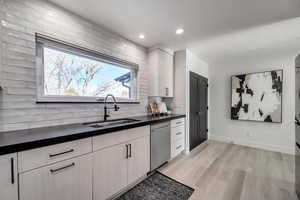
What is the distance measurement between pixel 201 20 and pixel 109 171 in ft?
7.79

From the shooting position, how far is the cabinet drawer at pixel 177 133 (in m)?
2.69

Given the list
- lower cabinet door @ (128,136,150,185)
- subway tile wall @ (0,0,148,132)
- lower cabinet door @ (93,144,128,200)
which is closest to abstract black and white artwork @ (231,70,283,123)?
lower cabinet door @ (128,136,150,185)

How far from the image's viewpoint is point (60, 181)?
1176 mm

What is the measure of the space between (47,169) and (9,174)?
0.74 feet

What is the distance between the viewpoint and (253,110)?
354 cm

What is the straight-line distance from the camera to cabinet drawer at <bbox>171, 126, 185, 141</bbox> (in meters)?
2.69

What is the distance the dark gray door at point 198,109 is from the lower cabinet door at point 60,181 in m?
2.53

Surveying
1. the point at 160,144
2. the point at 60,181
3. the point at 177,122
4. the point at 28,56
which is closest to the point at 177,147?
the point at 177,122

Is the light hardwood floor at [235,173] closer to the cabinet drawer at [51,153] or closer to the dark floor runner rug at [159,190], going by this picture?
the dark floor runner rug at [159,190]

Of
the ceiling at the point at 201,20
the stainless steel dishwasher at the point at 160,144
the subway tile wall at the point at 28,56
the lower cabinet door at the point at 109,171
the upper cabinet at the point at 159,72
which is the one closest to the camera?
the subway tile wall at the point at 28,56

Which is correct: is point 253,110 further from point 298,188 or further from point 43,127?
point 43,127

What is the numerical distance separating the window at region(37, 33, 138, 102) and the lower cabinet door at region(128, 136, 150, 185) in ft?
2.97

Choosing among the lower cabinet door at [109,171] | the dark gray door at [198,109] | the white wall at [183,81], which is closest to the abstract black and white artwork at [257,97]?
the dark gray door at [198,109]

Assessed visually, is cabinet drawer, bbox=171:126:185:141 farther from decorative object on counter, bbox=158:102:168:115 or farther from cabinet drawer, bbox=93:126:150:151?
cabinet drawer, bbox=93:126:150:151
